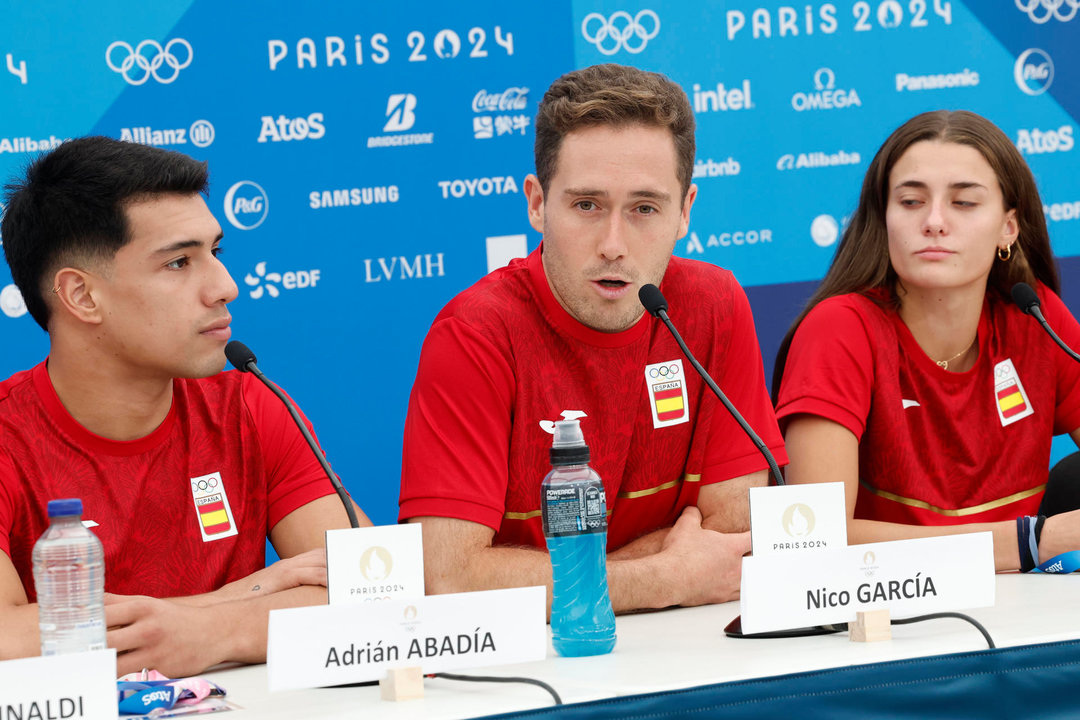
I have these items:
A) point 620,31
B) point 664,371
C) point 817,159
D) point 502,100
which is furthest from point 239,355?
point 817,159

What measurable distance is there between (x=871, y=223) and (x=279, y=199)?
1380mm

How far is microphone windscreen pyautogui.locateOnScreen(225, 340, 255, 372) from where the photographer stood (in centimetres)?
154

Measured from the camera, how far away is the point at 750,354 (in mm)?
1956

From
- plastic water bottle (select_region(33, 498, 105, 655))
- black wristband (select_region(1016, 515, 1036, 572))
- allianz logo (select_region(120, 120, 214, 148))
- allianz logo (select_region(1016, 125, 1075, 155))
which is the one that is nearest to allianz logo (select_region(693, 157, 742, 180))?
allianz logo (select_region(1016, 125, 1075, 155))

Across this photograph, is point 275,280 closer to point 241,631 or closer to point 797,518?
point 241,631

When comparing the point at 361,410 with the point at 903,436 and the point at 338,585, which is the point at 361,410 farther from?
the point at 338,585

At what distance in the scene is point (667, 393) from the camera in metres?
1.90

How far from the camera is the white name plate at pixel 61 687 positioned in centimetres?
102

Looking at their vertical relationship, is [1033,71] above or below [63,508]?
above

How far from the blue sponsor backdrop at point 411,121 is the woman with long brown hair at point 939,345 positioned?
934mm

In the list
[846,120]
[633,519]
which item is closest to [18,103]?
[633,519]

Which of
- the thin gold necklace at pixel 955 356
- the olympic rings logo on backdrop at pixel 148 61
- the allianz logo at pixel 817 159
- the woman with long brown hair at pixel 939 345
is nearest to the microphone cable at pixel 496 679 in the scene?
the woman with long brown hair at pixel 939 345

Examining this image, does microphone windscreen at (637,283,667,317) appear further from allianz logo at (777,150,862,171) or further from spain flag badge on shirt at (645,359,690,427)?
allianz logo at (777,150,862,171)

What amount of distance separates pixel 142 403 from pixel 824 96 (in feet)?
7.07
